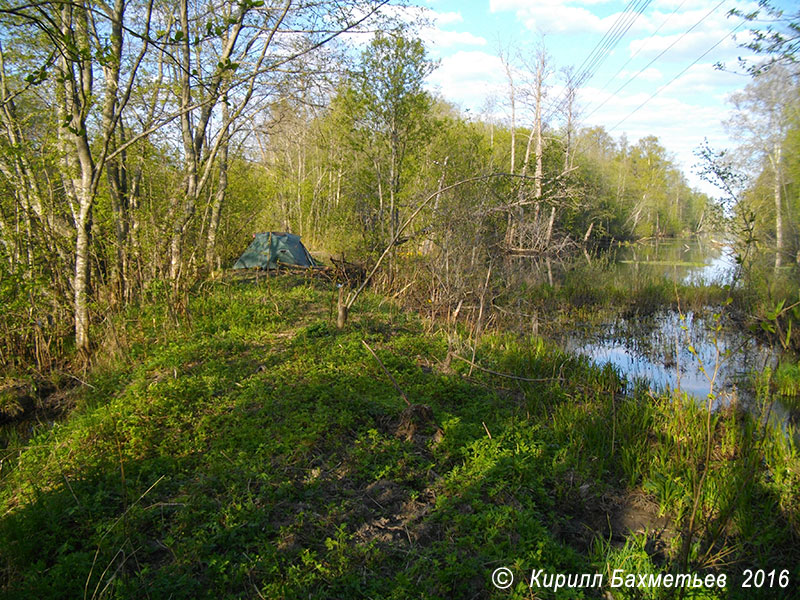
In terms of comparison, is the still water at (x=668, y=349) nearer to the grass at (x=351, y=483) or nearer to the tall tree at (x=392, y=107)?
the grass at (x=351, y=483)

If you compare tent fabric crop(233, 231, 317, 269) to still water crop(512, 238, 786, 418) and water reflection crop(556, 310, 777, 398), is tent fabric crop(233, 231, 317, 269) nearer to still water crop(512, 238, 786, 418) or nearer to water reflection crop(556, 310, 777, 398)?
still water crop(512, 238, 786, 418)

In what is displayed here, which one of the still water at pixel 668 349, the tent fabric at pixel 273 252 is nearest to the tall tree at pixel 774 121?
the still water at pixel 668 349

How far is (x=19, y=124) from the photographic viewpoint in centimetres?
634

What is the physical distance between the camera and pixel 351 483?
148 inches

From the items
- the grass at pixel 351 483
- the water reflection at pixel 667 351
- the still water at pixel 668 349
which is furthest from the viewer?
the water reflection at pixel 667 351

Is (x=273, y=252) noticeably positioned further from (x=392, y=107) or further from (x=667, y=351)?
(x=667, y=351)

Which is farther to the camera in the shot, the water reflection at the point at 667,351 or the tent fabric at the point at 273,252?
the tent fabric at the point at 273,252

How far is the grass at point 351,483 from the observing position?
284 cm

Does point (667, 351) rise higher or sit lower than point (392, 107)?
lower

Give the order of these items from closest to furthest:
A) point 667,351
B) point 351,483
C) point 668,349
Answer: point 351,483
point 667,351
point 668,349

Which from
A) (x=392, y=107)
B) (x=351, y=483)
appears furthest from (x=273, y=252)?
(x=351, y=483)

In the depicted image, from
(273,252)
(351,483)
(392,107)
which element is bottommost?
(351,483)

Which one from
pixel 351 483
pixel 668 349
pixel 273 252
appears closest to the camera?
pixel 351 483

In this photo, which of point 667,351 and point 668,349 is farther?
point 668,349
